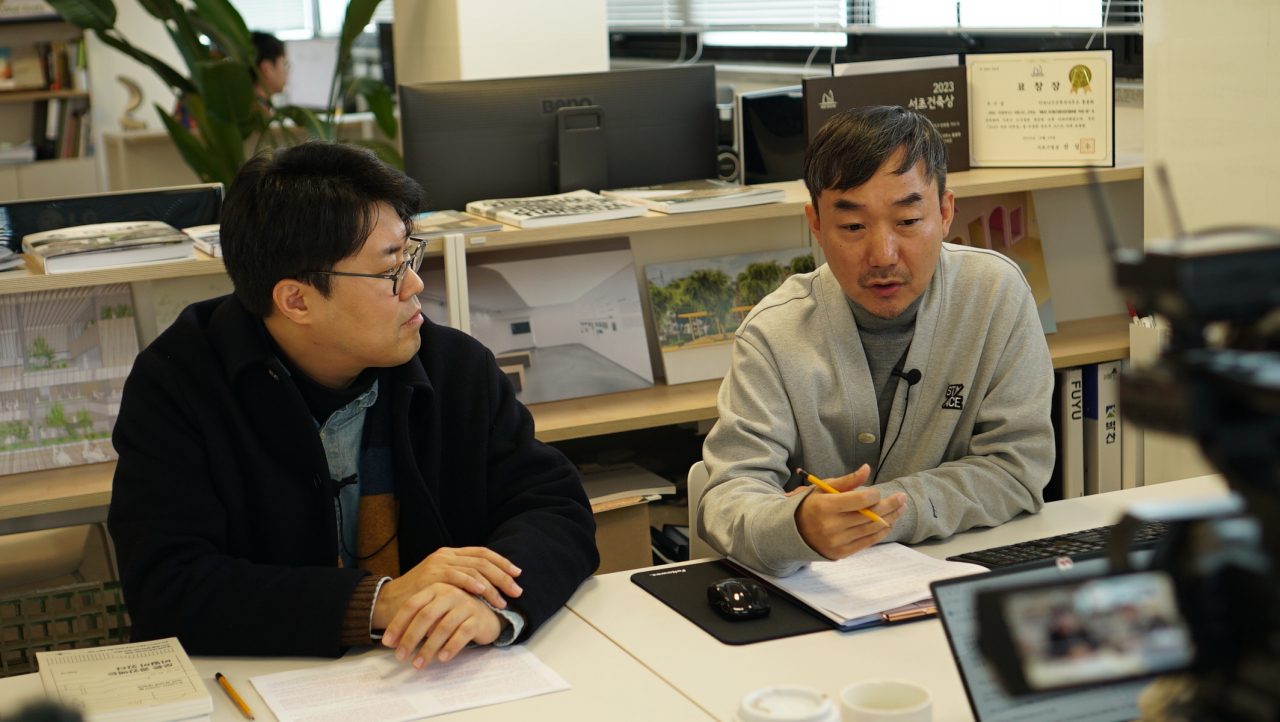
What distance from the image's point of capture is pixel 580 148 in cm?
273

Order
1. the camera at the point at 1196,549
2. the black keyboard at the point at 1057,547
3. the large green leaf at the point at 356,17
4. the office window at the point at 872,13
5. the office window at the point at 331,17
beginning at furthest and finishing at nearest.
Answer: the office window at the point at 331,17
the large green leaf at the point at 356,17
the office window at the point at 872,13
the black keyboard at the point at 1057,547
the camera at the point at 1196,549

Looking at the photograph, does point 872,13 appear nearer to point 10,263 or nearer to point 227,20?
point 227,20

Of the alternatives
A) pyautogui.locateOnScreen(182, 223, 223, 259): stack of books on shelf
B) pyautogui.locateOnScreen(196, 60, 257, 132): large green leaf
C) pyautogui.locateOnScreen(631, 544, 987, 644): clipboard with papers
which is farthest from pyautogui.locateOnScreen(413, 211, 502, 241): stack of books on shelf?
pyautogui.locateOnScreen(196, 60, 257, 132): large green leaf

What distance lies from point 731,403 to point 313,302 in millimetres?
622

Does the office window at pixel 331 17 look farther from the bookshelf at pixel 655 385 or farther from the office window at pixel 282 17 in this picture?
the bookshelf at pixel 655 385

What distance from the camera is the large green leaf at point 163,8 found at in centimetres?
396

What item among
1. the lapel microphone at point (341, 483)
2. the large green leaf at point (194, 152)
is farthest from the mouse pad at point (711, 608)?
the large green leaf at point (194, 152)

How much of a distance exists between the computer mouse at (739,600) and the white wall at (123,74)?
585cm

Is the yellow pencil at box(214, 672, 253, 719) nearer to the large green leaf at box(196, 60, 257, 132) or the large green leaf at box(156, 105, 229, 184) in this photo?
the large green leaf at box(196, 60, 257, 132)

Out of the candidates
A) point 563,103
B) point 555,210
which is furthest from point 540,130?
point 555,210

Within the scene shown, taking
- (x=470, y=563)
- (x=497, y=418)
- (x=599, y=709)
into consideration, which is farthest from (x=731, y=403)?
(x=599, y=709)

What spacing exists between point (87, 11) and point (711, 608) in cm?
340

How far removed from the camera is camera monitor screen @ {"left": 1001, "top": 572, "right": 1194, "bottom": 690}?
68cm

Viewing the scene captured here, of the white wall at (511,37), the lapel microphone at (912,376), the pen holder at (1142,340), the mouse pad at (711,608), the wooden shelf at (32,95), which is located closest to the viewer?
the mouse pad at (711,608)
